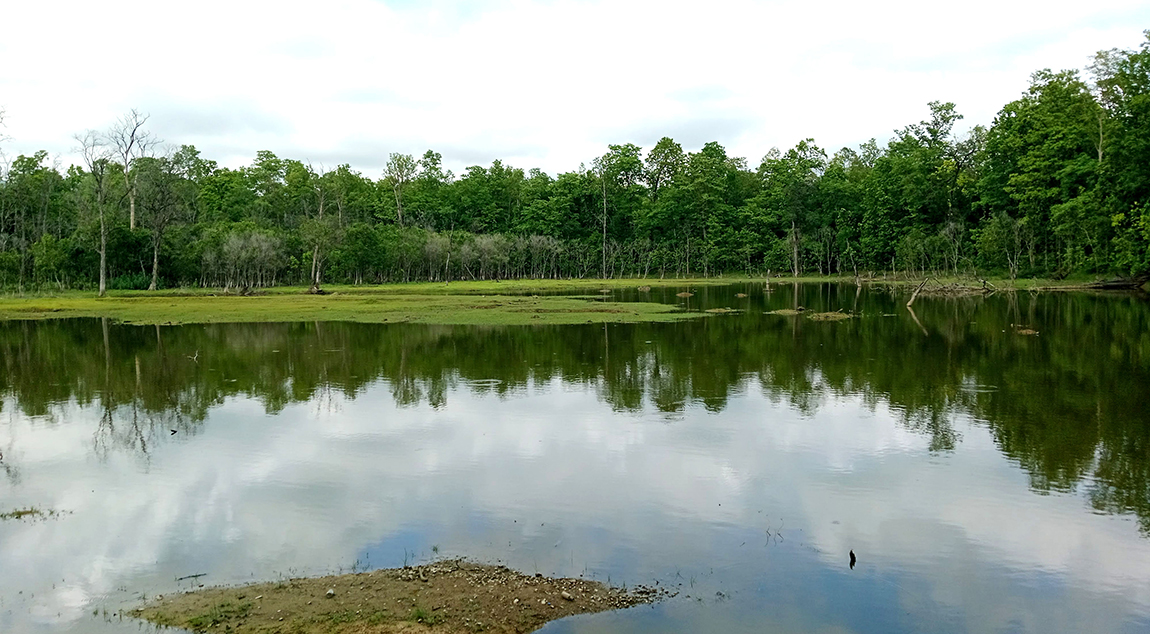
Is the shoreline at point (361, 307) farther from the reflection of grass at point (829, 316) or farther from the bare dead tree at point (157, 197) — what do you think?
the bare dead tree at point (157, 197)

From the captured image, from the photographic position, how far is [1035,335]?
105 ft

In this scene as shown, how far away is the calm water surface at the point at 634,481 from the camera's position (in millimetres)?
8938

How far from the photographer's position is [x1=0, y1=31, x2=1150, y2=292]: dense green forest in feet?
215

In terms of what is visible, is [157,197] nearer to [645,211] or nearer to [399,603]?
[645,211]

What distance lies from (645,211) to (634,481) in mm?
106181

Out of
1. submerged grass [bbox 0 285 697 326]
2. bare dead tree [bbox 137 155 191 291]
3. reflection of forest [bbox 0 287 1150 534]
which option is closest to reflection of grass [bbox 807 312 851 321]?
reflection of forest [bbox 0 287 1150 534]

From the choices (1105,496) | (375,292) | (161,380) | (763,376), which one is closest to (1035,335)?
(763,376)

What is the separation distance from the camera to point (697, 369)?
82.0ft

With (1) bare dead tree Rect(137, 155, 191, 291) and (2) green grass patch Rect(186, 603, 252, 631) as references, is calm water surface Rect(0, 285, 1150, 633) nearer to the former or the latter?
(2) green grass patch Rect(186, 603, 252, 631)

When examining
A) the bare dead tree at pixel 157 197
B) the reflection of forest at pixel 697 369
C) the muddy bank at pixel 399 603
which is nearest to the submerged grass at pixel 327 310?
the reflection of forest at pixel 697 369

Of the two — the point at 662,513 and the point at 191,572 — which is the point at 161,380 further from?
the point at 662,513

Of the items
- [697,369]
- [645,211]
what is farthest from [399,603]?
[645,211]

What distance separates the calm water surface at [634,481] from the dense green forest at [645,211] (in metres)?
44.2

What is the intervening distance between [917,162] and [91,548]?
97.6m
